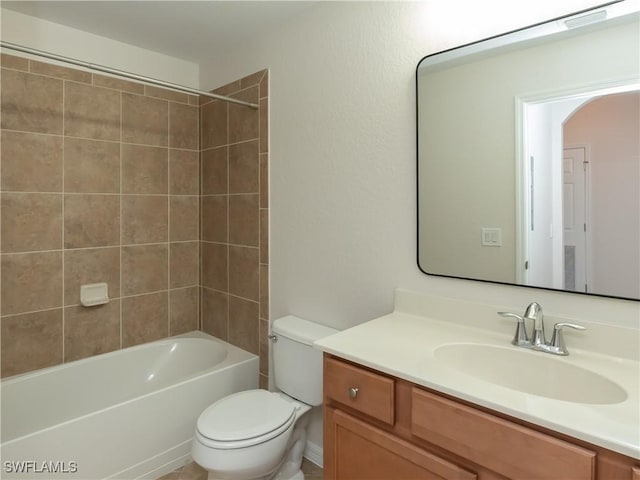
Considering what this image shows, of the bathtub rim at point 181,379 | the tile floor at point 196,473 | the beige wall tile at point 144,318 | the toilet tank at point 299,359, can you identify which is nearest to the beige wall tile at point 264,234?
the toilet tank at point 299,359

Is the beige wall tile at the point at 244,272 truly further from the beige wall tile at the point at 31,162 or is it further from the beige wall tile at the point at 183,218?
the beige wall tile at the point at 31,162

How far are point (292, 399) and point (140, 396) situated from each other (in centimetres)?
73

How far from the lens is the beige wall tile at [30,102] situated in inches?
80.9

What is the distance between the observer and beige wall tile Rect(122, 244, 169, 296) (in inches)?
99.7

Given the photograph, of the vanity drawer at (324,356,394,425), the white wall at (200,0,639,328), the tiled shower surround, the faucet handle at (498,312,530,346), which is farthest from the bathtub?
the faucet handle at (498,312,530,346)

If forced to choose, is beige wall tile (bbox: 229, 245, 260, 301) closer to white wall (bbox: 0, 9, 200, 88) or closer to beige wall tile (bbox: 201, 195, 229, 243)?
beige wall tile (bbox: 201, 195, 229, 243)

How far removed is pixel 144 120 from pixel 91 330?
4.47 ft

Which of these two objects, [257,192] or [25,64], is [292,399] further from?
[25,64]

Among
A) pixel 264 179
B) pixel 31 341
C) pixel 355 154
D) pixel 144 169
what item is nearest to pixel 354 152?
pixel 355 154

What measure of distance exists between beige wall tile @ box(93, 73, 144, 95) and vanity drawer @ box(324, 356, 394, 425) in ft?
7.08

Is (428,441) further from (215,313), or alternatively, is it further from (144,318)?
(144,318)

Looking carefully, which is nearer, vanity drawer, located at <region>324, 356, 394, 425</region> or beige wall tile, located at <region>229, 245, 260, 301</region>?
vanity drawer, located at <region>324, 356, 394, 425</region>

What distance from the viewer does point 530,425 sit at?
90 centimetres

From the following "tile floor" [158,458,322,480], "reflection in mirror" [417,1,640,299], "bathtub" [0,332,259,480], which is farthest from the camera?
"tile floor" [158,458,322,480]
